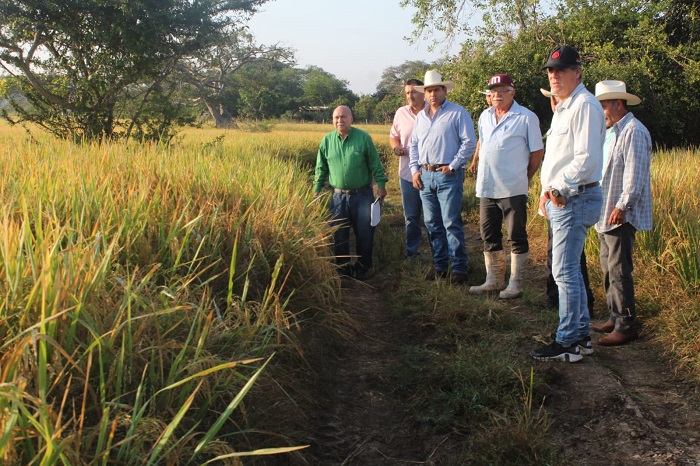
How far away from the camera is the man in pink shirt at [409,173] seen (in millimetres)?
6066

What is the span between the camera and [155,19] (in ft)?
29.1

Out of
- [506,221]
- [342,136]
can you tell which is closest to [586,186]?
[506,221]

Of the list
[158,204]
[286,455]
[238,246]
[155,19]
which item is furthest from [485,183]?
[155,19]

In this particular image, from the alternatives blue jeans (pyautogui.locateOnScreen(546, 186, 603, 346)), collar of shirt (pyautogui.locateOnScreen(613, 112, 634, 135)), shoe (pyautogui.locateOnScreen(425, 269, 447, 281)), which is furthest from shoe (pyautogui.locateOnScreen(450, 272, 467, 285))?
collar of shirt (pyautogui.locateOnScreen(613, 112, 634, 135))

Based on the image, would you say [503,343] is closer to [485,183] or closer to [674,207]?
[485,183]

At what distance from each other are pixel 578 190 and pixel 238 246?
1.98m

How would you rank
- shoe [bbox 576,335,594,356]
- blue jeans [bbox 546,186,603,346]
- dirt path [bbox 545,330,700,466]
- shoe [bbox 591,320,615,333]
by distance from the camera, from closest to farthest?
dirt path [bbox 545,330,700,466] < blue jeans [bbox 546,186,603,346] < shoe [bbox 576,335,594,356] < shoe [bbox 591,320,615,333]

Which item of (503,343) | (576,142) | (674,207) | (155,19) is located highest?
(155,19)

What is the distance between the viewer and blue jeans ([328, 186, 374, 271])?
5910mm

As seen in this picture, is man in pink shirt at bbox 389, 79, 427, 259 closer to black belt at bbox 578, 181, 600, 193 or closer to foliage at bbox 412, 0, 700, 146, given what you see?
black belt at bbox 578, 181, 600, 193

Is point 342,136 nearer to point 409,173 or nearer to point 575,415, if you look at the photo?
point 409,173

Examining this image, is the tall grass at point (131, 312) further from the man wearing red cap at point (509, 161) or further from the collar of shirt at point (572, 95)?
the collar of shirt at point (572, 95)

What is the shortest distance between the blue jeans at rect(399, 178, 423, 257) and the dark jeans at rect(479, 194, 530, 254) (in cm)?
115

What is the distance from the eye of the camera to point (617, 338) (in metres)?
3.78
